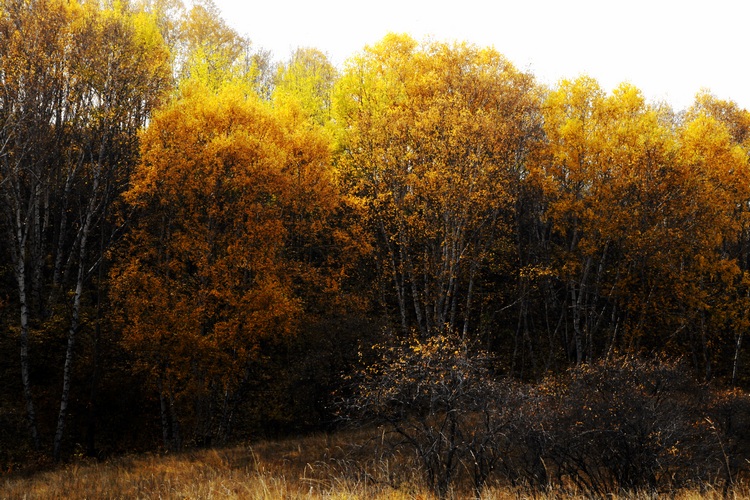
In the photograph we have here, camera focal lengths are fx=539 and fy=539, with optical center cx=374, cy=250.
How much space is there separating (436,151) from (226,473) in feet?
46.9

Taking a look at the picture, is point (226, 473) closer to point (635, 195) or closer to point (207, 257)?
point (207, 257)

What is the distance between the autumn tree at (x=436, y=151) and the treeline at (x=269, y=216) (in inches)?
4.5

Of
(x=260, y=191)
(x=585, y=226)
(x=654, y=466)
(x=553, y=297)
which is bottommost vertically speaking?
(x=654, y=466)

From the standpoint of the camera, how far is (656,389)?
13.3 m

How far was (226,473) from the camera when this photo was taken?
1310cm

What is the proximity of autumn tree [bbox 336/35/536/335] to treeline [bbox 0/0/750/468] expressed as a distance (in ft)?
0.37

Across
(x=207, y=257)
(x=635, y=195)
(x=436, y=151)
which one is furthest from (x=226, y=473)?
(x=635, y=195)

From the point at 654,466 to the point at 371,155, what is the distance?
53.3ft

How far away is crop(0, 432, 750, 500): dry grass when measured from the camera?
32.9 ft

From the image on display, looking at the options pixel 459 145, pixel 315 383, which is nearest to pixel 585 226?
pixel 459 145

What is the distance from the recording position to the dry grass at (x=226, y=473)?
32.9 feet

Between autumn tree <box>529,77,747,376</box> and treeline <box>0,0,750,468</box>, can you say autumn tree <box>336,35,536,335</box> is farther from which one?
autumn tree <box>529,77,747,376</box>

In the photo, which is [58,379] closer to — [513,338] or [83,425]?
[83,425]

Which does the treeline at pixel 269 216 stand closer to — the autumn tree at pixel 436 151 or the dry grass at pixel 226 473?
the autumn tree at pixel 436 151
